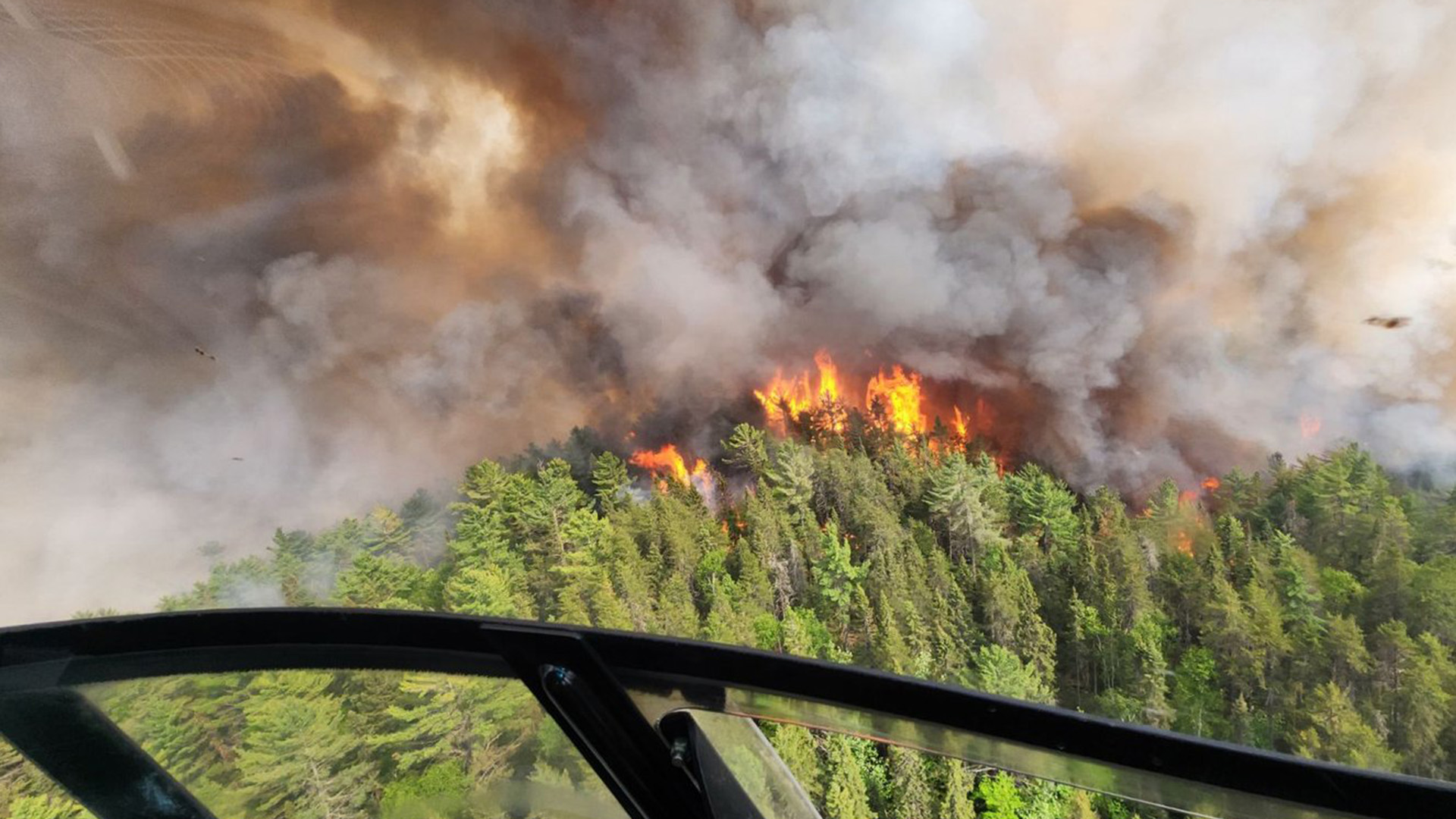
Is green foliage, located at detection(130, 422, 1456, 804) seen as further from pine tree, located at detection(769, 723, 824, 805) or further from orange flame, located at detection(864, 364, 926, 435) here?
pine tree, located at detection(769, 723, 824, 805)

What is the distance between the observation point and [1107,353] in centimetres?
344

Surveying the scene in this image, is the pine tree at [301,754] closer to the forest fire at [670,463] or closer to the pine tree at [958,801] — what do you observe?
the pine tree at [958,801]

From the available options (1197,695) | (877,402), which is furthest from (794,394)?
(1197,695)

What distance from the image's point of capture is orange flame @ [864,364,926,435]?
12.7 ft

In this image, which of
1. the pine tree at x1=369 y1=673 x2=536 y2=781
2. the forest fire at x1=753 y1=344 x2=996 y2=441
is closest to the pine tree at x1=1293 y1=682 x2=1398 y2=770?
the forest fire at x1=753 y1=344 x2=996 y2=441

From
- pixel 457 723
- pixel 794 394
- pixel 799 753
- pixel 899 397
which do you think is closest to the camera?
pixel 799 753

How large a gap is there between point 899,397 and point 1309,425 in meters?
1.67

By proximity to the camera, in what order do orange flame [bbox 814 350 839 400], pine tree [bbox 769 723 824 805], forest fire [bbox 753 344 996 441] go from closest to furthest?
pine tree [bbox 769 723 824 805], forest fire [bbox 753 344 996 441], orange flame [bbox 814 350 839 400]

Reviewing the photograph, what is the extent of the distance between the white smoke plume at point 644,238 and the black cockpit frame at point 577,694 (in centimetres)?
321

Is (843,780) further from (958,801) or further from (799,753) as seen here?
(958,801)

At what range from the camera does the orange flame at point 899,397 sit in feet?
12.7

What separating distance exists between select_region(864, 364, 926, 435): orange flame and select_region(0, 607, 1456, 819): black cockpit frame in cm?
333

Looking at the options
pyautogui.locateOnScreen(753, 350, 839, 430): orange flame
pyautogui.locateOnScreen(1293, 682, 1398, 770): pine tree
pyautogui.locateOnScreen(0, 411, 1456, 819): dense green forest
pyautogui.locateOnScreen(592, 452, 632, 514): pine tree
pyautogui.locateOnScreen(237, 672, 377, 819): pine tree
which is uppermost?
pyautogui.locateOnScreen(753, 350, 839, 430): orange flame

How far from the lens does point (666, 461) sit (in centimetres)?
428
